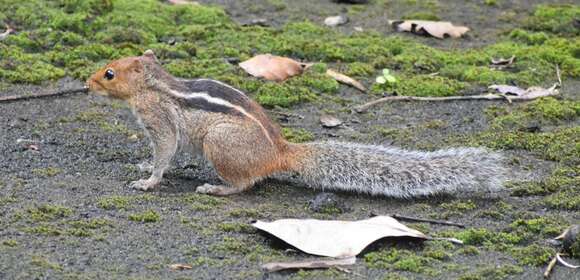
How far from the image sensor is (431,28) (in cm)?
1077

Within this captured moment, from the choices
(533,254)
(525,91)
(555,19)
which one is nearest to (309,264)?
(533,254)

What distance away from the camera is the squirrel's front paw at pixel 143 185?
269 inches

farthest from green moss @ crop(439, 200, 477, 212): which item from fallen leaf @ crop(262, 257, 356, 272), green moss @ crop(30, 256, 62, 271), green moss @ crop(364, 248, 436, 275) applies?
green moss @ crop(30, 256, 62, 271)

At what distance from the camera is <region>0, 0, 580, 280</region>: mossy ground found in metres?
5.62

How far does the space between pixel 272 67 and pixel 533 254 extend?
4.16 meters

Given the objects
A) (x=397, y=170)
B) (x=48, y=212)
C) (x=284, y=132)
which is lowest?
(x=284, y=132)

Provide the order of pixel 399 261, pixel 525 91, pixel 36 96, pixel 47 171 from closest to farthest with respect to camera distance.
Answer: pixel 399 261 → pixel 47 171 → pixel 36 96 → pixel 525 91

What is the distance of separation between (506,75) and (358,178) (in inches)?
131

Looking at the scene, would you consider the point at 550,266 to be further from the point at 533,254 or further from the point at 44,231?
the point at 44,231

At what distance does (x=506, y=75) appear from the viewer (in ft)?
31.5

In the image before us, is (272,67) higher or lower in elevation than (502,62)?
higher

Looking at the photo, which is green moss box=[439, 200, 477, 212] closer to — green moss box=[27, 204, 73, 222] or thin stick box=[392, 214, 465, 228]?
thin stick box=[392, 214, 465, 228]

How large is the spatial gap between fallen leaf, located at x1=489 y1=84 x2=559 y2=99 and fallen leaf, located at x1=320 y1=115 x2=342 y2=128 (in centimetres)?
172

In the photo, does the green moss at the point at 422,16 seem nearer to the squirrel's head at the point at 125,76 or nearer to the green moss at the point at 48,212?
the squirrel's head at the point at 125,76
